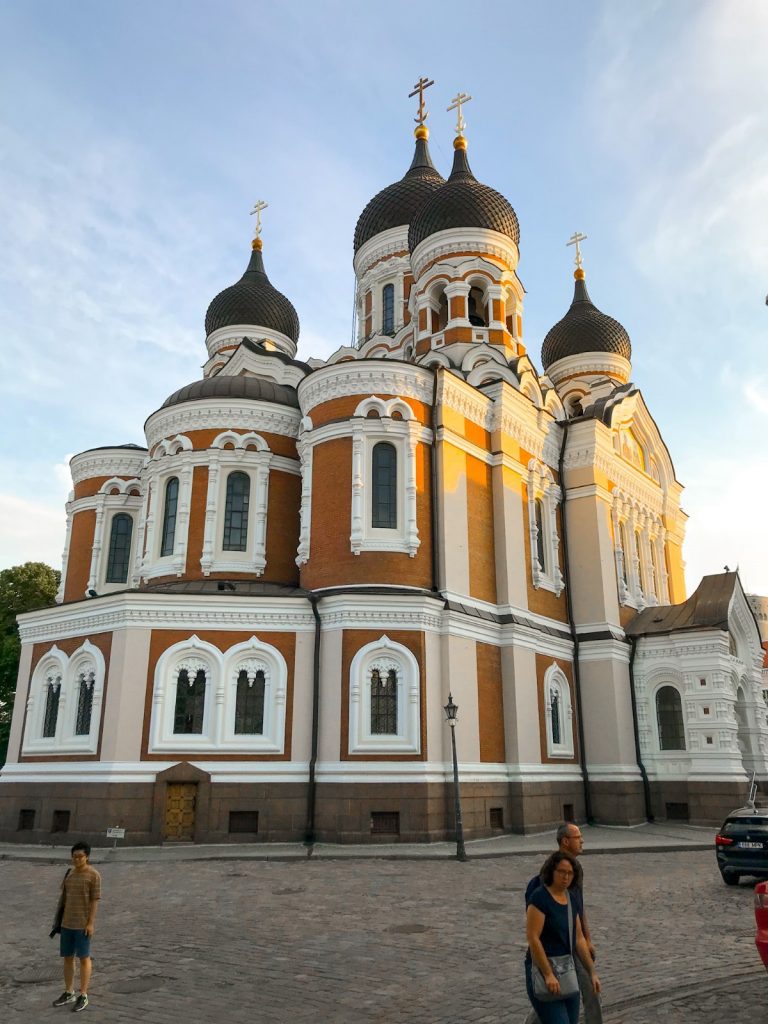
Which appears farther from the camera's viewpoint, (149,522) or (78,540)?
(78,540)

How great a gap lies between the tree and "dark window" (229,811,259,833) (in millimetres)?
17461

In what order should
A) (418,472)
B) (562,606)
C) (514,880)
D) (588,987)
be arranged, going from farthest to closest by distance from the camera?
(562,606)
(418,472)
(514,880)
(588,987)

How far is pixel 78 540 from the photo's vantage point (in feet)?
90.9

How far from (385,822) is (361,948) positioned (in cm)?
1001

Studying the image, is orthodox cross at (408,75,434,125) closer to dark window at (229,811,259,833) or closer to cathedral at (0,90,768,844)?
cathedral at (0,90,768,844)

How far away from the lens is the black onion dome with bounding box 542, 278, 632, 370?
35125 millimetres

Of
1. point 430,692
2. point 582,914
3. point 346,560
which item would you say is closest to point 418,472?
point 346,560

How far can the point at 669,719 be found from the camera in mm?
25375

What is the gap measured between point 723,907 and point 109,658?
13485 millimetres

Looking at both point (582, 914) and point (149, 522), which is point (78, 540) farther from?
point (582, 914)

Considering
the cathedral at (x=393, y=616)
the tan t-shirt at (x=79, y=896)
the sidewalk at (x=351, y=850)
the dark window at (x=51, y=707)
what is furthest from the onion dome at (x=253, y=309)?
the tan t-shirt at (x=79, y=896)

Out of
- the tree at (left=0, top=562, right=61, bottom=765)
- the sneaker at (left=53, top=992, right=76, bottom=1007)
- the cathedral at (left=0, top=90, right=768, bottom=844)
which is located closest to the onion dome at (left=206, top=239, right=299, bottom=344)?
the cathedral at (left=0, top=90, right=768, bottom=844)

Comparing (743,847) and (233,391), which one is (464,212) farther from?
(743,847)

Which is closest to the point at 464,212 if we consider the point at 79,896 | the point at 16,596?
the point at 16,596
